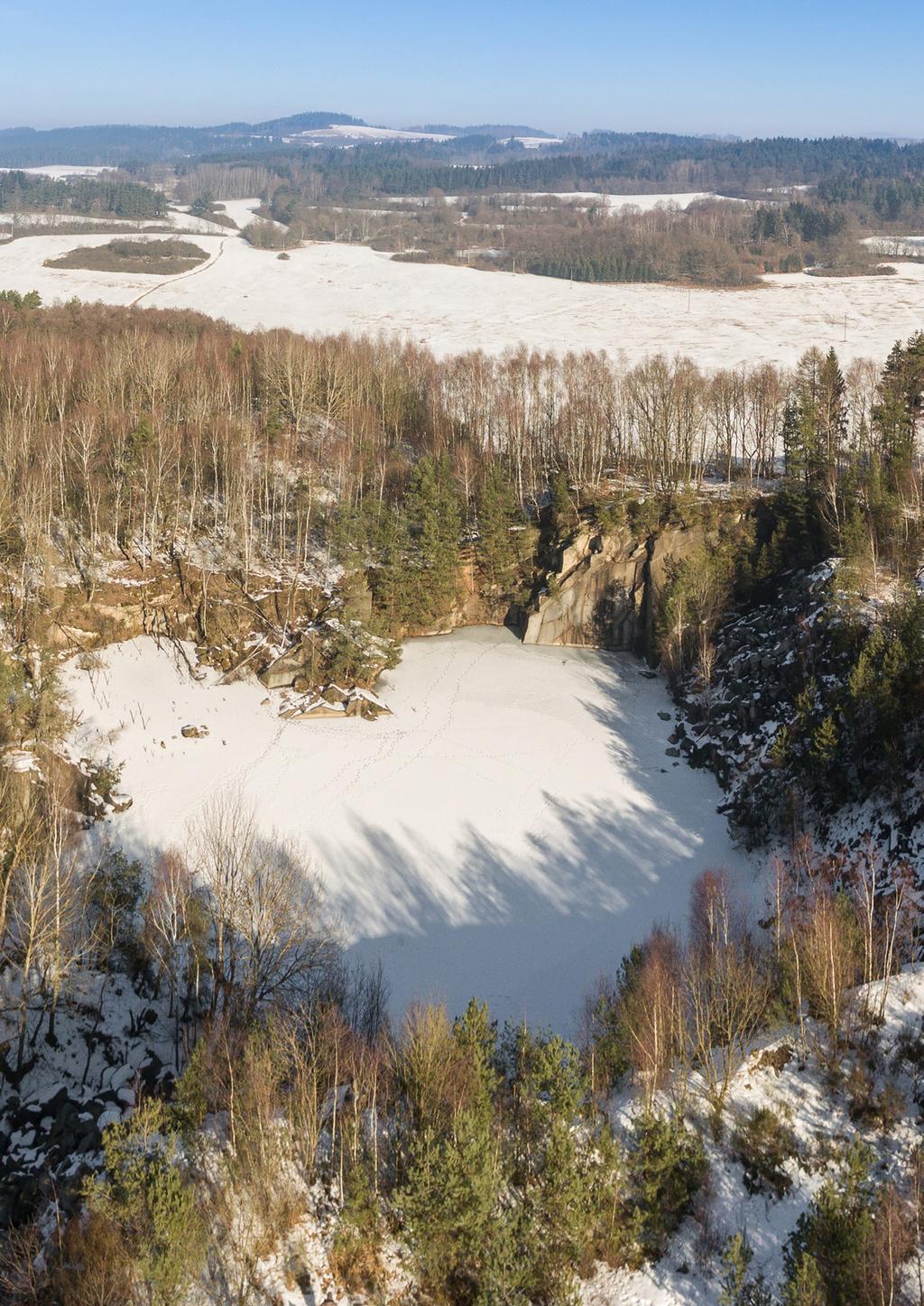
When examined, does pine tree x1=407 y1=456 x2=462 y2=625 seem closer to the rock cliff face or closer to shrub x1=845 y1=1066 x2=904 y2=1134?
the rock cliff face

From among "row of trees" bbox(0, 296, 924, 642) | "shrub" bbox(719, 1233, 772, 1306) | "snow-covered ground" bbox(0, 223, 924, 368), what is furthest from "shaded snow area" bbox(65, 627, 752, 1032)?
"snow-covered ground" bbox(0, 223, 924, 368)

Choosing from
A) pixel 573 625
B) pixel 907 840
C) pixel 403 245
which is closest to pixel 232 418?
pixel 573 625

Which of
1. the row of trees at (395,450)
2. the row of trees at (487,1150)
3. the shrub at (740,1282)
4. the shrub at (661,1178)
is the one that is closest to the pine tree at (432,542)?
the row of trees at (395,450)

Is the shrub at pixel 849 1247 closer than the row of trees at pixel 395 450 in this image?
Yes

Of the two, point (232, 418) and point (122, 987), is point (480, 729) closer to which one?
point (122, 987)

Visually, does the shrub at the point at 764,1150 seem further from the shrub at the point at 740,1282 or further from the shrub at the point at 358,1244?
the shrub at the point at 358,1244

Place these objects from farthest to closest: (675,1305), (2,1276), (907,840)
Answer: (907,840) < (675,1305) < (2,1276)

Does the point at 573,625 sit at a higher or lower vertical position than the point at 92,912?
higher
